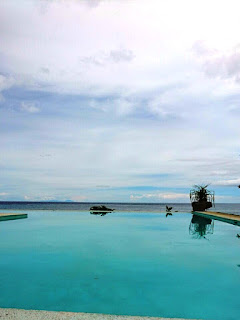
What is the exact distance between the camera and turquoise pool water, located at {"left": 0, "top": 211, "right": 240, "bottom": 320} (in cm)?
416

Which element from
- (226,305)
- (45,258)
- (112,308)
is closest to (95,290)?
(112,308)

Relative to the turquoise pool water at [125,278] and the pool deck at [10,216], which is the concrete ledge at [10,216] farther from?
the turquoise pool water at [125,278]

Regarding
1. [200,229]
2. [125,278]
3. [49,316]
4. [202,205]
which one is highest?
[202,205]

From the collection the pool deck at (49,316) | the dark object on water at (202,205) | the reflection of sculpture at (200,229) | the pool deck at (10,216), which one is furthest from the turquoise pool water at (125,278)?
the dark object on water at (202,205)

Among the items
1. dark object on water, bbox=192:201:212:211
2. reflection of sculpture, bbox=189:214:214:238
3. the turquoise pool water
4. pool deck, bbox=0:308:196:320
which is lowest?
the turquoise pool water

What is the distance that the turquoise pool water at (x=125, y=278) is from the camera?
4160 millimetres

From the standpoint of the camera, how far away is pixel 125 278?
5.50m

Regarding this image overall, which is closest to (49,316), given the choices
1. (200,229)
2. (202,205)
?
(200,229)

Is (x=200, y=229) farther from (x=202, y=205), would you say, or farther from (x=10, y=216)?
(x=202, y=205)

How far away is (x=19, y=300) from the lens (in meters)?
4.37

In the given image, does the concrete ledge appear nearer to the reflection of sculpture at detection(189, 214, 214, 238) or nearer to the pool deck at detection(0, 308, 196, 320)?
the reflection of sculpture at detection(189, 214, 214, 238)

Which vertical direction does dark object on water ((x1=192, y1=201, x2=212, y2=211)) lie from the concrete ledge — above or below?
above

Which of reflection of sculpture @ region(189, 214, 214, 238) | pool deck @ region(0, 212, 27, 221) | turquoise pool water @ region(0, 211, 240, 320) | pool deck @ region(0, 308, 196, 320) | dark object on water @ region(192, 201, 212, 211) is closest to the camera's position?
pool deck @ region(0, 308, 196, 320)

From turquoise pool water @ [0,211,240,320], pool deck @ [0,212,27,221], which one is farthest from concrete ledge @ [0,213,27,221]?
turquoise pool water @ [0,211,240,320]
